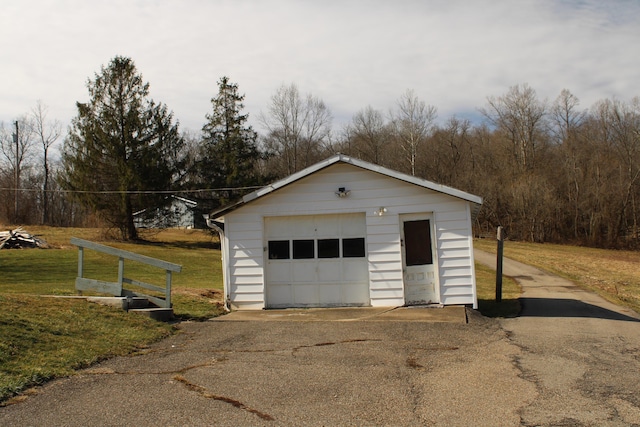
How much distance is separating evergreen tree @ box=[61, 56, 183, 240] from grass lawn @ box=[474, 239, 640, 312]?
80.4ft

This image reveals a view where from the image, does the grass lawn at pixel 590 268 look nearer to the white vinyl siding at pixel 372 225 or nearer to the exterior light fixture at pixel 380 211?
the white vinyl siding at pixel 372 225

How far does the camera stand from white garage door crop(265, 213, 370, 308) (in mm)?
12906

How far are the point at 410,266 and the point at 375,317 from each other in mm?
2018

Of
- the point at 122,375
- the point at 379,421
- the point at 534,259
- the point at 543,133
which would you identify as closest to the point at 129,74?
the point at 534,259

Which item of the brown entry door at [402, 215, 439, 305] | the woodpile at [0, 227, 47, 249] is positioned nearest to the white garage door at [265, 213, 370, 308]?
the brown entry door at [402, 215, 439, 305]

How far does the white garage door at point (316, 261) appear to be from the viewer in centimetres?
1291

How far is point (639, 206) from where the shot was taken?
48875mm

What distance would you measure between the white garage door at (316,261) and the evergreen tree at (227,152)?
27329mm

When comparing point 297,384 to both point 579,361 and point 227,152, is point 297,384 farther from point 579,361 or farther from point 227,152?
point 227,152

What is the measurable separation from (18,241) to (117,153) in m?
8.63

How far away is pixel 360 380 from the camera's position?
6348 millimetres

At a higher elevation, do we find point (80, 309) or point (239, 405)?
point (80, 309)

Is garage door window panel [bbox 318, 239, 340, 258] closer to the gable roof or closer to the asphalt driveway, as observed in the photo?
the gable roof

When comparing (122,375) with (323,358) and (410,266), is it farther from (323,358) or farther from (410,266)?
(410,266)
